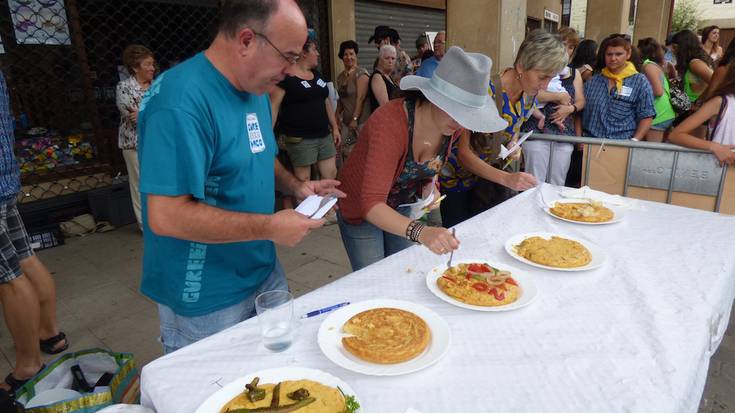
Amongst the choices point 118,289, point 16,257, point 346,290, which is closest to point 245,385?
point 346,290

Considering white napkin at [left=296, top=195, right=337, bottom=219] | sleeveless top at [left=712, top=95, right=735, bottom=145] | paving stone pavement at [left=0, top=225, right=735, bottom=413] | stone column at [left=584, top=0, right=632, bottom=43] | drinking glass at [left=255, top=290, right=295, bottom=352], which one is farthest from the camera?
stone column at [left=584, top=0, right=632, bottom=43]

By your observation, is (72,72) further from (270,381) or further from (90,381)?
(270,381)

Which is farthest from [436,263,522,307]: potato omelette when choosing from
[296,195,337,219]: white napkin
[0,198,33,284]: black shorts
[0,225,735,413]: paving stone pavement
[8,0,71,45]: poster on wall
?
[8,0,71,45]: poster on wall

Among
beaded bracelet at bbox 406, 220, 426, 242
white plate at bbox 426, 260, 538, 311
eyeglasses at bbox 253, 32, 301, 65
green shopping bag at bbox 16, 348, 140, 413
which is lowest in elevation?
green shopping bag at bbox 16, 348, 140, 413

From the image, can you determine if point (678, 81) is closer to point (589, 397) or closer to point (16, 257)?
point (589, 397)

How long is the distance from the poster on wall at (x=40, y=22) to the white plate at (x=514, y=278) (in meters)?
5.18

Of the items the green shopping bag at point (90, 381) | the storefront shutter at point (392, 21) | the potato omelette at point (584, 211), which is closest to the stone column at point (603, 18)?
the storefront shutter at point (392, 21)

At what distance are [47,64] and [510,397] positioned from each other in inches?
225

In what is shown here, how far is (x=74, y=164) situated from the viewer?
520cm

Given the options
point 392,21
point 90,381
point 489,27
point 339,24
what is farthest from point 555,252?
point 392,21

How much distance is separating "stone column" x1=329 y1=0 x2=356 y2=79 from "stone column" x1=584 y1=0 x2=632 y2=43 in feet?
17.6

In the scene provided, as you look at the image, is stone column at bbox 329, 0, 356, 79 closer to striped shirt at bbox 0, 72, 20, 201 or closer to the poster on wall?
the poster on wall

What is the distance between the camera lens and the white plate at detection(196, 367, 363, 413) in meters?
1.01

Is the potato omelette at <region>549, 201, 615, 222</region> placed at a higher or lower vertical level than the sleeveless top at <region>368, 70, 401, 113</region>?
lower
